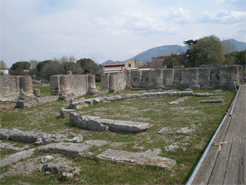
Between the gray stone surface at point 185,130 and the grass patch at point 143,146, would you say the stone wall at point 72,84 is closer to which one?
the grass patch at point 143,146

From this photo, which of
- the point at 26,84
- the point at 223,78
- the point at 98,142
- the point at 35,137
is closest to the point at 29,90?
the point at 26,84

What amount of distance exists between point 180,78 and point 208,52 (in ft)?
85.1

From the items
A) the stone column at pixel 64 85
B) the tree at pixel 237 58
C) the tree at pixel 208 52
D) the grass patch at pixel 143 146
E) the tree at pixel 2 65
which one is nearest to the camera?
the grass patch at pixel 143 146

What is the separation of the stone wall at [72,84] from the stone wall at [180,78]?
8.45ft

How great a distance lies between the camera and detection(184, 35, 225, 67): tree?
43.1 metres

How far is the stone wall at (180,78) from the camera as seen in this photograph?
18938 millimetres

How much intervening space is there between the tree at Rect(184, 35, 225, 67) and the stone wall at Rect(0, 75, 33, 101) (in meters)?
39.5

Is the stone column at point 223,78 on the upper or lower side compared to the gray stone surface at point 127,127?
upper

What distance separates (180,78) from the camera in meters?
22.5

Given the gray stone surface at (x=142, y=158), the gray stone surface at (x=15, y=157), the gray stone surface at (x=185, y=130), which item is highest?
the gray stone surface at (x=185, y=130)

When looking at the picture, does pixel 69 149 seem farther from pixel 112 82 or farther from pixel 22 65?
pixel 22 65

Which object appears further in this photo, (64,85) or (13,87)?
(64,85)

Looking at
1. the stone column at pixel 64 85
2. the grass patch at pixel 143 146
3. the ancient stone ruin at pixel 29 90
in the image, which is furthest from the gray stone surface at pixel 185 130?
the stone column at pixel 64 85

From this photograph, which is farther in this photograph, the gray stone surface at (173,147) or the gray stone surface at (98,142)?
the gray stone surface at (98,142)
